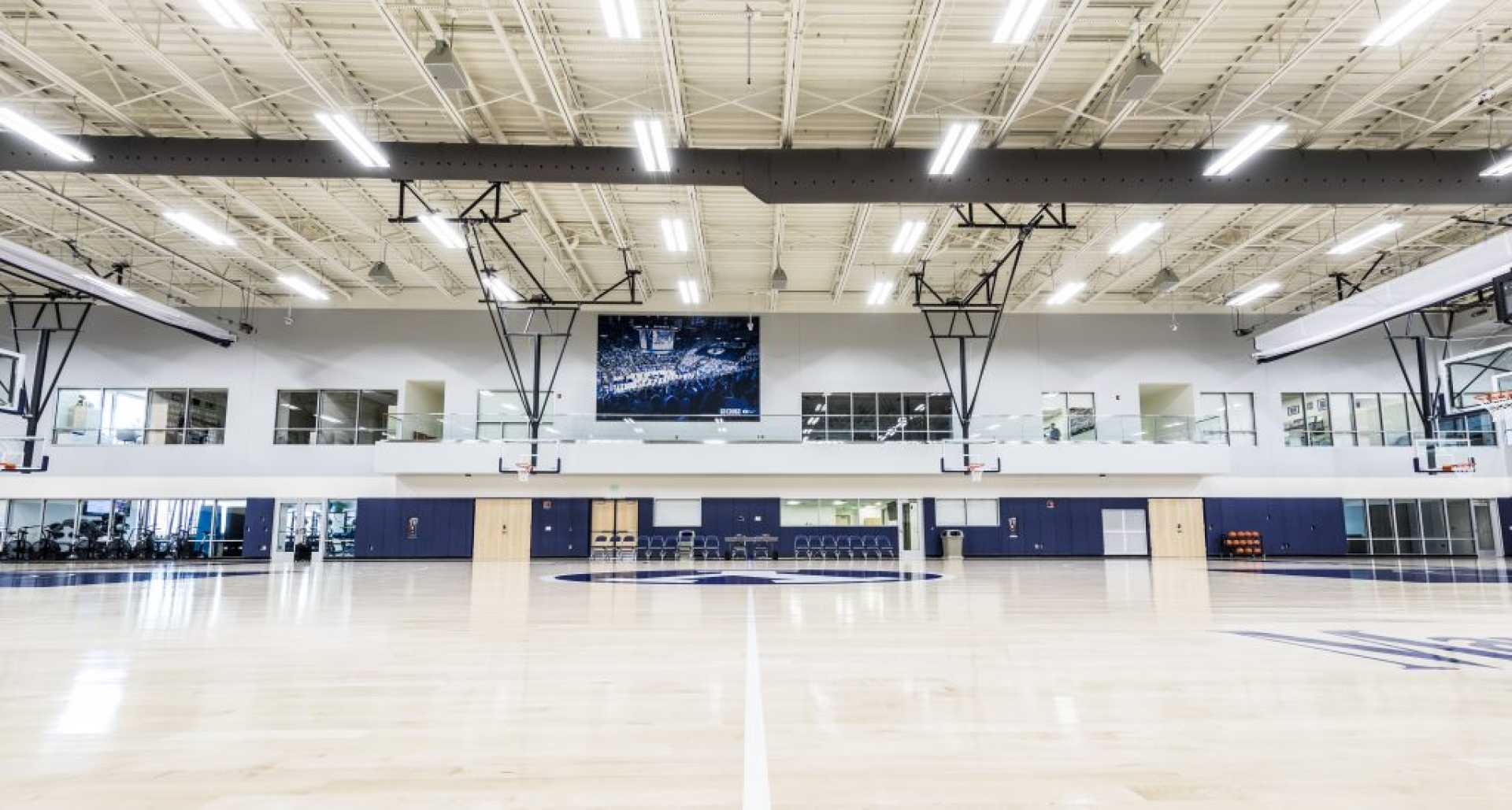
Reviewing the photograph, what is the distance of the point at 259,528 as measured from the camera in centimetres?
2550

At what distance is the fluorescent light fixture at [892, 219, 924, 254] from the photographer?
16.2m

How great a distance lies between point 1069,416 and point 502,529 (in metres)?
19.1

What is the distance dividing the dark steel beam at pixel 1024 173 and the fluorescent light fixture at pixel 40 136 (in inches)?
58.9

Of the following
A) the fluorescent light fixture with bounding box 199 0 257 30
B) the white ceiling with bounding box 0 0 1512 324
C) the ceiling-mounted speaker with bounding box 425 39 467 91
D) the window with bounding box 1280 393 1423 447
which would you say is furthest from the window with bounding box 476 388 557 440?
the window with bounding box 1280 393 1423 447

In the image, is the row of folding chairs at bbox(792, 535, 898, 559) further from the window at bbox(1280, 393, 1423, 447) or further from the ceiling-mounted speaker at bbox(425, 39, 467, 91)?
the ceiling-mounted speaker at bbox(425, 39, 467, 91)

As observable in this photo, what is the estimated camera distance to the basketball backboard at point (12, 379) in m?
19.8

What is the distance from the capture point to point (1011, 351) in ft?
89.2

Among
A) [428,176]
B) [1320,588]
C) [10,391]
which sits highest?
[428,176]

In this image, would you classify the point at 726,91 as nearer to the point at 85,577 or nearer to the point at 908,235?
the point at 908,235

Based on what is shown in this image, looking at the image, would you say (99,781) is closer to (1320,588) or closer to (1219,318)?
(1320,588)


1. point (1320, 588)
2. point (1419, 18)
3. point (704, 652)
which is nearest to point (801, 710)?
point (704, 652)

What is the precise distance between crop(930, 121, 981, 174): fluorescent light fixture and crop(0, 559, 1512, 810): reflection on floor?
23.4 ft

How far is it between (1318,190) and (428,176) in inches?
615

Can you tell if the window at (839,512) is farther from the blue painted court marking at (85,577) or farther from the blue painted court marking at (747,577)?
the blue painted court marking at (85,577)
